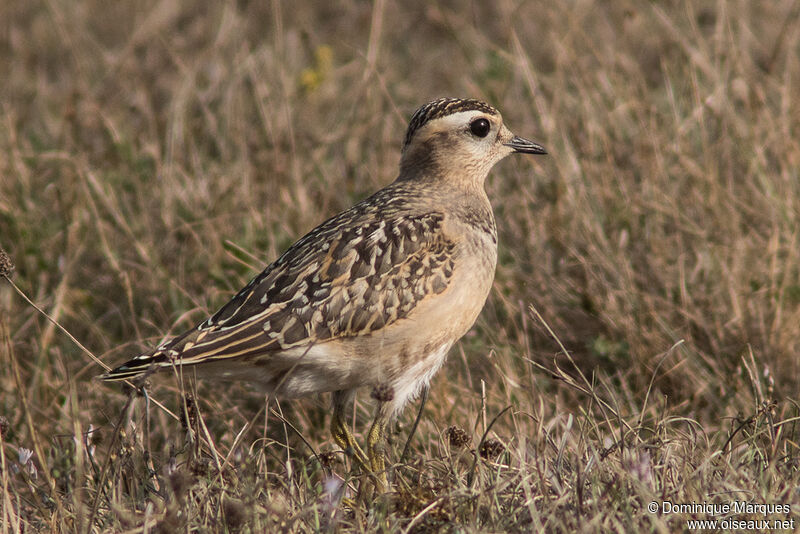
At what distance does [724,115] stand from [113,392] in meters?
4.52

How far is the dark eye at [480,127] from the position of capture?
20.2 feet

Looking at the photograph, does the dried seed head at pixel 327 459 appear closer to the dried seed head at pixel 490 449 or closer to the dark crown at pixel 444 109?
the dried seed head at pixel 490 449

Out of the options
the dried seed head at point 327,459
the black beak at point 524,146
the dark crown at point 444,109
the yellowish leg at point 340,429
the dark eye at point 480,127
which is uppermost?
the dark crown at point 444,109

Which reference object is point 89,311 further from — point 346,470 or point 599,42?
point 599,42

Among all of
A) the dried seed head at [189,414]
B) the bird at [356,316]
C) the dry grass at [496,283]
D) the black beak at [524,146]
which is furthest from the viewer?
the black beak at [524,146]

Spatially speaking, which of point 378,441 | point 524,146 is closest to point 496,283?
point 524,146

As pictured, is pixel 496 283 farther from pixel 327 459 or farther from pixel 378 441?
pixel 327 459

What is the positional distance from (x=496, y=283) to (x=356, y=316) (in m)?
1.75

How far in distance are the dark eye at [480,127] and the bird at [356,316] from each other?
0.64m

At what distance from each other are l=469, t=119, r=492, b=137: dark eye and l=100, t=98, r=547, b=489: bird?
2.09 feet

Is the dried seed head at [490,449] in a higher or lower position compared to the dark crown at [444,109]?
lower

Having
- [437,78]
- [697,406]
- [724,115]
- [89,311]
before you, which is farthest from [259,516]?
[437,78]

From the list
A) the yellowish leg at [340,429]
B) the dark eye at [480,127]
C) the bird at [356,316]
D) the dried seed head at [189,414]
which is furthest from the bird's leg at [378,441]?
the dark eye at [480,127]

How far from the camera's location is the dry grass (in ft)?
14.6
